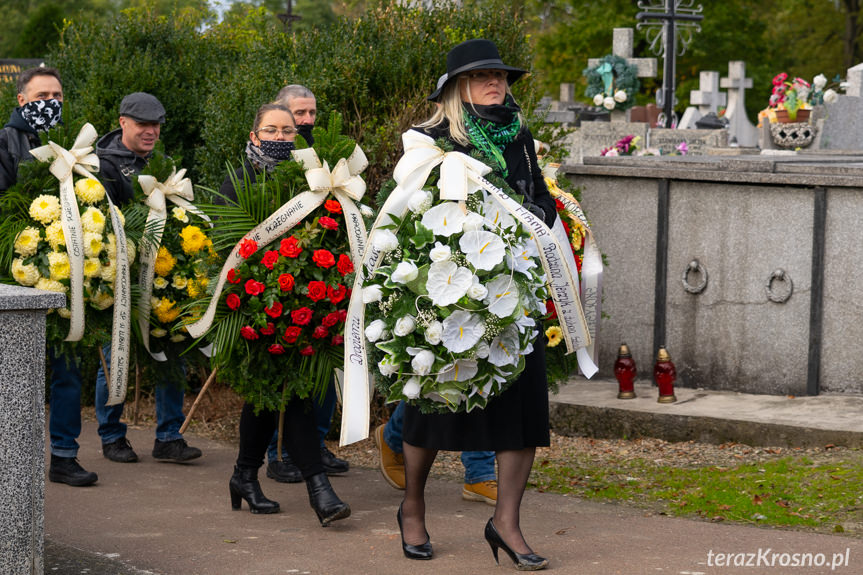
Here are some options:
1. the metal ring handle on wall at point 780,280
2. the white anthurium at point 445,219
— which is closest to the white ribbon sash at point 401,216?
the white anthurium at point 445,219

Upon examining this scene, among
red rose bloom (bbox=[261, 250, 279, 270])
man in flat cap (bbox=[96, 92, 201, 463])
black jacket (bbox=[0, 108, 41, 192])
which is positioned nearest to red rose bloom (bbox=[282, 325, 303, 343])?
red rose bloom (bbox=[261, 250, 279, 270])

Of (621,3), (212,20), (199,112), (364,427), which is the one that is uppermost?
(621,3)

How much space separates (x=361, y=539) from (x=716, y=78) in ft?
91.7

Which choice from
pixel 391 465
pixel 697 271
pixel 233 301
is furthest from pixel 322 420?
pixel 697 271

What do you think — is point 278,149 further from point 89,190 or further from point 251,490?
point 251,490

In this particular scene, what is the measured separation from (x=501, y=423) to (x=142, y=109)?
3.00 meters

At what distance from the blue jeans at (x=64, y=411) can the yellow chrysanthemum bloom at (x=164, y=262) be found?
25.1 inches

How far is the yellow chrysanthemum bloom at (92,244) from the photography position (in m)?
5.68

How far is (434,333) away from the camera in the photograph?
4.22 metres

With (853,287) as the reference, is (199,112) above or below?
above

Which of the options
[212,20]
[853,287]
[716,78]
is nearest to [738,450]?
[853,287]

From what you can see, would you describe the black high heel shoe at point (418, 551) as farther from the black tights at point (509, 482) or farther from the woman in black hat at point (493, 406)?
the black tights at point (509, 482)

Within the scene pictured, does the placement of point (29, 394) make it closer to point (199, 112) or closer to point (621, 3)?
point (199, 112)

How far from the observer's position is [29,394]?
3965 millimetres
